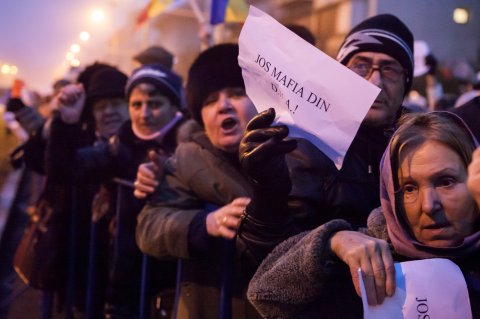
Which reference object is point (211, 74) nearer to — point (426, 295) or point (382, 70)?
point (382, 70)

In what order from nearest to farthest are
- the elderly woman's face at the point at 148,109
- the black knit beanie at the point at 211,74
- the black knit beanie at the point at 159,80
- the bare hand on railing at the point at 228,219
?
the bare hand on railing at the point at 228,219, the black knit beanie at the point at 211,74, the elderly woman's face at the point at 148,109, the black knit beanie at the point at 159,80

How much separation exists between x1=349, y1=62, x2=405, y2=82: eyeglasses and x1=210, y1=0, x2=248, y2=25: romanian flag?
302cm

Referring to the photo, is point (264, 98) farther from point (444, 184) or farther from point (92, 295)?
point (92, 295)

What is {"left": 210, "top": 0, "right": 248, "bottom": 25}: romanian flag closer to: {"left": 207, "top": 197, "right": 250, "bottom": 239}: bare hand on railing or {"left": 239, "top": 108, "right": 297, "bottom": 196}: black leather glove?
{"left": 207, "top": 197, "right": 250, "bottom": 239}: bare hand on railing

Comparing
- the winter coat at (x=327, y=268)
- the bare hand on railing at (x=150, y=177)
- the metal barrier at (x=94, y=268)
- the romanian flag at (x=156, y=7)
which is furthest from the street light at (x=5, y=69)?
the winter coat at (x=327, y=268)

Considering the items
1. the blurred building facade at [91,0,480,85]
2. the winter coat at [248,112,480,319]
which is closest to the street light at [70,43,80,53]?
the blurred building facade at [91,0,480,85]

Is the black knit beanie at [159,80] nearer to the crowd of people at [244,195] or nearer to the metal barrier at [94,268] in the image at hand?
the crowd of people at [244,195]

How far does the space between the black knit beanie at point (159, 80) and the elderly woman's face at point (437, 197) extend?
2246mm

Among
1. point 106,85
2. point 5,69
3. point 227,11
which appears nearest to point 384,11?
point 227,11

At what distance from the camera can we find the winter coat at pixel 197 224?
2.21 m

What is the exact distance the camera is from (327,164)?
1.99 meters

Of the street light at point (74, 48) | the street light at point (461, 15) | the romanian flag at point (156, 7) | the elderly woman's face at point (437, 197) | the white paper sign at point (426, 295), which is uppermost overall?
the street light at point (74, 48)

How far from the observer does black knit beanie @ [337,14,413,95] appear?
2.27 metres

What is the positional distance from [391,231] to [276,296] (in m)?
0.36
